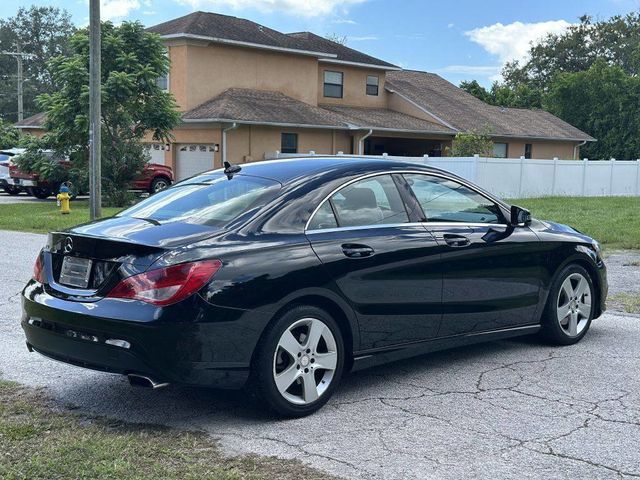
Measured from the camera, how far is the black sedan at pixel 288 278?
14.9 ft

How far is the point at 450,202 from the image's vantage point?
609cm

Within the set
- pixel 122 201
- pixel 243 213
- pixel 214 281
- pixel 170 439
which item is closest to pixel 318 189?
pixel 243 213

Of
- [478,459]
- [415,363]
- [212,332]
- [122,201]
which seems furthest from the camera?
Answer: [122,201]

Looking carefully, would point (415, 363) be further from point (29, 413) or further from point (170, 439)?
point (29, 413)

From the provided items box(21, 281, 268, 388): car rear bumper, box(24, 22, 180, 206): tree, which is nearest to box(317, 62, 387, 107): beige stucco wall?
box(24, 22, 180, 206): tree

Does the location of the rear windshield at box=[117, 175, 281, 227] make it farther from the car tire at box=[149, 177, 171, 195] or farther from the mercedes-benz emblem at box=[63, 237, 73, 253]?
the car tire at box=[149, 177, 171, 195]

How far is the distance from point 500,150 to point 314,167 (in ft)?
Result: 114

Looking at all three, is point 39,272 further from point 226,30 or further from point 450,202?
point 226,30

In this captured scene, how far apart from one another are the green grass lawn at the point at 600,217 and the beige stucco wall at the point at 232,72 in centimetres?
1097

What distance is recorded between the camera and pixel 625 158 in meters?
47.8

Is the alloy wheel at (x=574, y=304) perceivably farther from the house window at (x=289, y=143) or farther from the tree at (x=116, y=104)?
the house window at (x=289, y=143)

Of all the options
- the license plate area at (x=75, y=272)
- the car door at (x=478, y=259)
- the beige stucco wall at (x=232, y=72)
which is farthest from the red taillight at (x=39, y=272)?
the beige stucco wall at (x=232, y=72)

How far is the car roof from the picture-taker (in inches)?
216

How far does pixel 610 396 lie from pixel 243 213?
9.09ft
